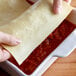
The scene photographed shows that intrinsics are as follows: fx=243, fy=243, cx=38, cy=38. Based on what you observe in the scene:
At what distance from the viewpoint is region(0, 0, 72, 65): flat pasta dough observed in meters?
0.69

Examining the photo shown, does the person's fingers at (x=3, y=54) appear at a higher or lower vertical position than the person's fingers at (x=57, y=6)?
lower

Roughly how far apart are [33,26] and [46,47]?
9 centimetres

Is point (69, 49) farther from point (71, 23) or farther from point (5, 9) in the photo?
point (5, 9)

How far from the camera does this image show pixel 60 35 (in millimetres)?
817

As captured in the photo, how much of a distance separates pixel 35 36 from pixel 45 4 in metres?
0.12

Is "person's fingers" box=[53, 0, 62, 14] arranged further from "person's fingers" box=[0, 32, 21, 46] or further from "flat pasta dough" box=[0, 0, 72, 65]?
"person's fingers" box=[0, 32, 21, 46]

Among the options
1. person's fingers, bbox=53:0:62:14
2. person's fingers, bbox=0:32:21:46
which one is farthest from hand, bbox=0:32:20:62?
person's fingers, bbox=53:0:62:14

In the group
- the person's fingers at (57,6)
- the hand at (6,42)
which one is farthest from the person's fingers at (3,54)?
the person's fingers at (57,6)

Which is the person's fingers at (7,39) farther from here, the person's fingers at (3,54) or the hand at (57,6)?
the hand at (57,6)

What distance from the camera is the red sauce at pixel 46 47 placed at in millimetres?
724

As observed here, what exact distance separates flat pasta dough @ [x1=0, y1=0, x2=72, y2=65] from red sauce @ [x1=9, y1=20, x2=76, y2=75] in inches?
1.8

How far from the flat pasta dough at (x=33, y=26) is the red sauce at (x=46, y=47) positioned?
0.05m

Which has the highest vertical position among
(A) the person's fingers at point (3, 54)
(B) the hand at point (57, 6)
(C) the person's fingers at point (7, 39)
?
(B) the hand at point (57, 6)

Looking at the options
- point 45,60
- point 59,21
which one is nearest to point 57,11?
point 59,21
